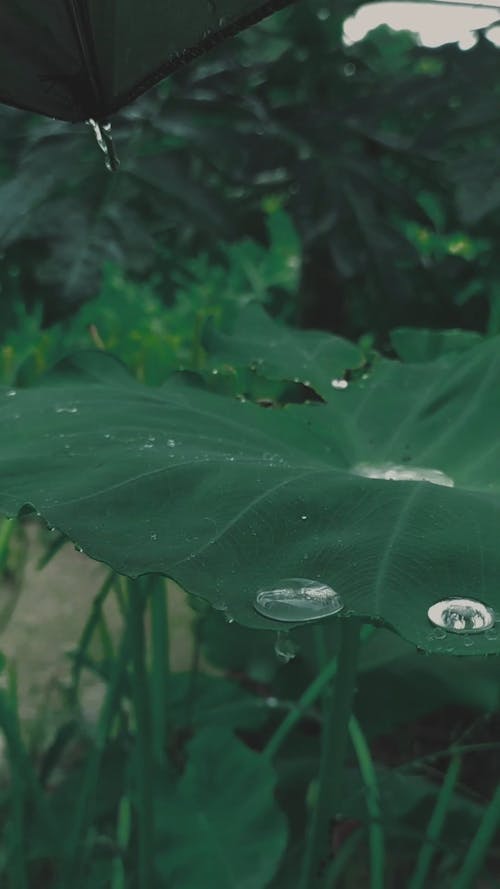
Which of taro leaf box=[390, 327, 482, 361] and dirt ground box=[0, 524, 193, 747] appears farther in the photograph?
dirt ground box=[0, 524, 193, 747]

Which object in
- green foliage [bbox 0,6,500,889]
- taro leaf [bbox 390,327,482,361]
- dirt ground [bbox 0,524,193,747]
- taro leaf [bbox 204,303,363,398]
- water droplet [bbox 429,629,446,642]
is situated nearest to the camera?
water droplet [bbox 429,629,446,642]

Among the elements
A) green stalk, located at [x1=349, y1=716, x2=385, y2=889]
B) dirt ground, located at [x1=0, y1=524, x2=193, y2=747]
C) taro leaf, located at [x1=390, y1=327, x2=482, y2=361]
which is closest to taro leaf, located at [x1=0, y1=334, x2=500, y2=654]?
taro leaf, located at [x1=390, y1=327, x2=482, y2=361]

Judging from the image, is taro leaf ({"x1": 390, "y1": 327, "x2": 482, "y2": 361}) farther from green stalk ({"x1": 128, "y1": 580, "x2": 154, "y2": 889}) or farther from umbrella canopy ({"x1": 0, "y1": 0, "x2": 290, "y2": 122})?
umbrella canopy ({"x1": 0, "y1": 0, "x2": 290, "y2": 122})

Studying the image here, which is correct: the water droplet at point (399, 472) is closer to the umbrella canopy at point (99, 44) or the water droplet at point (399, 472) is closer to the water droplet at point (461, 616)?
the water droplet at point (461, 616)

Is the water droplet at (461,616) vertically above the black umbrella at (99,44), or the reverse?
the black umbrella at (99,44)

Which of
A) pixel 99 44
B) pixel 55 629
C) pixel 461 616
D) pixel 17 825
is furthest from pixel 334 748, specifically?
pixel 55 629

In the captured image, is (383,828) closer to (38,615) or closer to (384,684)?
(384,684)

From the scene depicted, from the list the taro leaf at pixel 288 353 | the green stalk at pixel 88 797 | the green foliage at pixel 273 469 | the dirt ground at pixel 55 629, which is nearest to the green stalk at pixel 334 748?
the green foliage at pixel 273 469
